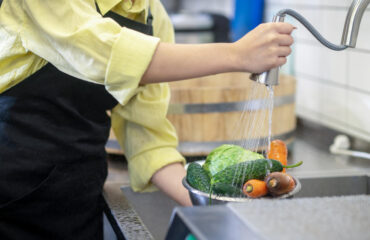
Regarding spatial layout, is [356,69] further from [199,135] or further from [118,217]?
[118,217]

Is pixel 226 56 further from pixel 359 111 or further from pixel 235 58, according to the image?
pixel 359 111

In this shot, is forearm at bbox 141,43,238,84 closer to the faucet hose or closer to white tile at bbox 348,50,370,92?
the faucet hose

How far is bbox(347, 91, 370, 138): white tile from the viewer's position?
1.68 metres

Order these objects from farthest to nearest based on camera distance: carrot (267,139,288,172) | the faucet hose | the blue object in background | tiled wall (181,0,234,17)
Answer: tiled wall (181,0,234,17) < the blue object in background < carrot (267,139,288,172) < the faucet hose

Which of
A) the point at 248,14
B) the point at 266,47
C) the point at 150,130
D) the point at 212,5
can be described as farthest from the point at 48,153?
the point at 212,5

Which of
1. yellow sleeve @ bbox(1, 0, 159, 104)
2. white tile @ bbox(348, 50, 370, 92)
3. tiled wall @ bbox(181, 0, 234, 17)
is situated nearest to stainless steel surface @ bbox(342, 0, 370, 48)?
yellow sleeve @ bbox(1, 0, 159, 104)

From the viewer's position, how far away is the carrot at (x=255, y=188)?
33.0 inches

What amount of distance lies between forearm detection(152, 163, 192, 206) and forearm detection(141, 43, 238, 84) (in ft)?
1.20

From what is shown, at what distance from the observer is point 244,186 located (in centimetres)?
Answer: 85

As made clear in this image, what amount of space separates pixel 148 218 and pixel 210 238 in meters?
0.62

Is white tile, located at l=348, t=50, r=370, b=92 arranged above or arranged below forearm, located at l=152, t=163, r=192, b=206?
above

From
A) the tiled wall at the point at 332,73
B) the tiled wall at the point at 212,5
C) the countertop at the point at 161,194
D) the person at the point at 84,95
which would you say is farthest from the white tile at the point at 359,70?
the tiled wall at the point at 212,5

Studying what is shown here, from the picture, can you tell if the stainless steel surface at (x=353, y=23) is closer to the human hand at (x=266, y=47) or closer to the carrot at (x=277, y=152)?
the human hand at (x=266, y=47)

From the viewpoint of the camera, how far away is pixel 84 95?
1.15 metres
